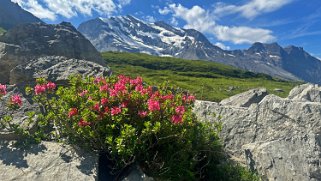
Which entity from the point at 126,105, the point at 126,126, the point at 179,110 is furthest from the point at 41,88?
the point at 179,110

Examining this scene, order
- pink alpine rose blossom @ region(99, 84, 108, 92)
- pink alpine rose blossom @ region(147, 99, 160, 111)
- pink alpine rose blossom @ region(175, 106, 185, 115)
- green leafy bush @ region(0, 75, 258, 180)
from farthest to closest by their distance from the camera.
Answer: pink alpine rose blossom @ region(99, 84, 108, 92), pink alpine rose blossom @ region(175, 106, 185, 115), pink alpine rose blossom @ region(147, 99, 160, 111), green leafy bush @ region(0, 75, 258, 180)

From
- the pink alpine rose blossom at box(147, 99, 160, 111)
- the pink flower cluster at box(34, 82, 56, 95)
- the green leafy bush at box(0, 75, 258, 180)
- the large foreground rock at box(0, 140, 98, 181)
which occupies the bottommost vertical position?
the large foreground rock at box(0, 140, 98, 181)

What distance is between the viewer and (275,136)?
49.0 ft

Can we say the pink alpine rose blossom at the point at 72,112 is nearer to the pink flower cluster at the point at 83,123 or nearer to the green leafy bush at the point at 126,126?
the green leafy bush at the point at 126,126

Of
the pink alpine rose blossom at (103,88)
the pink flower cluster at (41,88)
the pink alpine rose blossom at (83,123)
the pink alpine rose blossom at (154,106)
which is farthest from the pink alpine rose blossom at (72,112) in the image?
the pink alpine rose blossom at (154,106)

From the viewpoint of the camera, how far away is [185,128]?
439 inches

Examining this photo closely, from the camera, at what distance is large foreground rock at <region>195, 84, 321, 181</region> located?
1355 cm

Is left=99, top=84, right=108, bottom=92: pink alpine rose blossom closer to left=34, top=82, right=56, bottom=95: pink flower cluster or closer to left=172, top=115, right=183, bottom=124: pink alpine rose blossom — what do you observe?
left=34, top=82, right=56, bottom=95: pink flower cluster

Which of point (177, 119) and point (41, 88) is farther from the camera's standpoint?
point (41, 88)

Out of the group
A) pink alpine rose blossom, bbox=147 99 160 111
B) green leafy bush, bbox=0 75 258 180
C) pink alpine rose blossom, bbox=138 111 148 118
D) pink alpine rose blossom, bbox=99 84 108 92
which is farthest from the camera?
pink alpine rose blossom, bbox=99 84 108 92

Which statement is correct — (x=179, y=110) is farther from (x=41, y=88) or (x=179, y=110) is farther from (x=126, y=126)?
(x=41, y=88)

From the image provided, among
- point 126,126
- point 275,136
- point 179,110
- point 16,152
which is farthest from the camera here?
point 275,136

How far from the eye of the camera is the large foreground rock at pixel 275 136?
44.4 feet

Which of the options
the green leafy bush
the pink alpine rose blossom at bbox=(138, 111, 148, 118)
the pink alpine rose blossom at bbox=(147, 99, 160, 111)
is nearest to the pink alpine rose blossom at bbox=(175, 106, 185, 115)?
the green leafy bush
